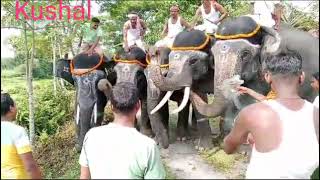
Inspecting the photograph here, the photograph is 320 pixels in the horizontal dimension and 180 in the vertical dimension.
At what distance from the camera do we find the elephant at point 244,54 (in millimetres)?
5719

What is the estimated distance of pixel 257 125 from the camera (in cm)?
269

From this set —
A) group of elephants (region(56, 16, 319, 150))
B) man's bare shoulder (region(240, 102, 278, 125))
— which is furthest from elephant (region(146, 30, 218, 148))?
man's bare shoulder (region(240, 102, 278, 125))

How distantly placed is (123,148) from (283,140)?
0.84 meters

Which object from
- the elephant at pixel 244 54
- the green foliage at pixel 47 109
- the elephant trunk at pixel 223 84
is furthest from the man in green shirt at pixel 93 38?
the green foliage at pixel 47 109

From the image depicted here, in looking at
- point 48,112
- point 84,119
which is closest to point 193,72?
point 84,119

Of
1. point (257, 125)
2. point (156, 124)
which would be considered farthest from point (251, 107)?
point (156, 124)

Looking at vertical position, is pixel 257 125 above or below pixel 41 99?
above

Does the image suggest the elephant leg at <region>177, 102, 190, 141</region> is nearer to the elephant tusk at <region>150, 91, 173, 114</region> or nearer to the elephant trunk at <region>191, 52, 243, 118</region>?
the elephant tusk at <region>150, 91, 173, 114</region>

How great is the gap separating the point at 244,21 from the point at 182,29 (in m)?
1.19

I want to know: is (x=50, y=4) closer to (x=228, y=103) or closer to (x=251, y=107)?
(x=228, y=103)

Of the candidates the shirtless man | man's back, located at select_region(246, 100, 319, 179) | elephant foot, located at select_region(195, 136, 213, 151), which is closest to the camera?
man's back, located at select_region(246, 100, 319, 179)

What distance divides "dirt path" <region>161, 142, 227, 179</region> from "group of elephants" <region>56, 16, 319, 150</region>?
0.59ft

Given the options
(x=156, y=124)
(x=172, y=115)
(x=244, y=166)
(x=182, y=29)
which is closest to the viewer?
(x=244, y=166)

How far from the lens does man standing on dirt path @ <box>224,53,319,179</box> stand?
2662 mm
